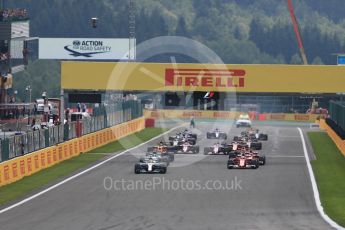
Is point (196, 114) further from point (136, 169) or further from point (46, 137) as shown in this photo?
point (136, 169)

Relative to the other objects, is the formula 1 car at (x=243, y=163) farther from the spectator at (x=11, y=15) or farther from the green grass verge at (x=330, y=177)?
the spectator at (x=11, y=15)

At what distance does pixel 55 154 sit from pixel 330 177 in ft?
46.7

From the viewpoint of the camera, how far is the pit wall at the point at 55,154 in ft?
133

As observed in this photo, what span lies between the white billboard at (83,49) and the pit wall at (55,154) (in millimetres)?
19652

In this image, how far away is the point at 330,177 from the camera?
4372 cm

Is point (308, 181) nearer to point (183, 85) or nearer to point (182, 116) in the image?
point (183, 85)

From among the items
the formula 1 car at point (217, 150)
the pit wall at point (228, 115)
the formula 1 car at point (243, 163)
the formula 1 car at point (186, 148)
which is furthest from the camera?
the pit wall at point (228, 115)

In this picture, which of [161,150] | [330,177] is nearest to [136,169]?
[161,150]

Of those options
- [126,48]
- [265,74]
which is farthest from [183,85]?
[126,48]

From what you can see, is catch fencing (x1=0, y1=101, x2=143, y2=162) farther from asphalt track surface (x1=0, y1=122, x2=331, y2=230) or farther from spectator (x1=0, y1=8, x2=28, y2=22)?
spectator (x1=0, y1=8, x2=28, y2=22)

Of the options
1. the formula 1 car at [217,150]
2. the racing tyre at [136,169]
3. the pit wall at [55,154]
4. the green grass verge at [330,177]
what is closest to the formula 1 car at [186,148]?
the formula 1 car at [217,150]

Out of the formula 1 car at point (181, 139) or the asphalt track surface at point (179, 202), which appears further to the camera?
the formula 1 car at point (181, 139)

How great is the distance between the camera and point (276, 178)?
4234cm

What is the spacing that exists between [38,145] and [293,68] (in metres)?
20.6
